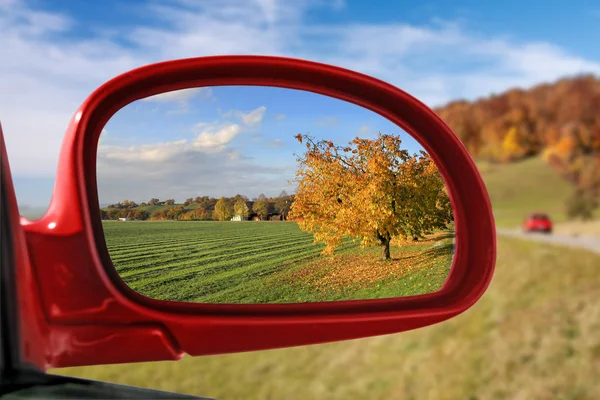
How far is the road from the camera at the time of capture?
6.71m

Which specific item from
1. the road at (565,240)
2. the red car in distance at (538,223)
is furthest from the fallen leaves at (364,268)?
the red car in distance at (538,223)

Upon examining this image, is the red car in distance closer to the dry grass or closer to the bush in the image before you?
the dry grass

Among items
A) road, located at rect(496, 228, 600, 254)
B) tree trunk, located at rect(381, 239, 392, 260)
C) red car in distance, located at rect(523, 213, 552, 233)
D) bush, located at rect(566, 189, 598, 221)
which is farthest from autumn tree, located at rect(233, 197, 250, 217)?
red car in distance, located at rect(523, 213, 552, 233)

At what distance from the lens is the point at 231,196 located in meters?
0.95

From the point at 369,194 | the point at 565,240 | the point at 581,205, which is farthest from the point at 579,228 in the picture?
the point at 369,194

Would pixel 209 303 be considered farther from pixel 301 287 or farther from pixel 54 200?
pixel 54 200

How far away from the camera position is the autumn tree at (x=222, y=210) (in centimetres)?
94

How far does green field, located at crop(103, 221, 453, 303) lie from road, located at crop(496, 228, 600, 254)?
6009 mm

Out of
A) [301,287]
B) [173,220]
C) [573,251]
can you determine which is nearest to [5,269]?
[173,220]

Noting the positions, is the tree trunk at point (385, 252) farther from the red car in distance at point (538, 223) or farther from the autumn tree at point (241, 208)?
the red car in distance at point (538, 223)

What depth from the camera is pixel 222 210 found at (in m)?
0.94

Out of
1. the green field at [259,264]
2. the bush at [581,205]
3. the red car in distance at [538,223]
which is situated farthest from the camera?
the red car in distance at [538,223]

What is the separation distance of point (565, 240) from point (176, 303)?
7.47m

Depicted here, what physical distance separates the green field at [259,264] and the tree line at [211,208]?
2cm
